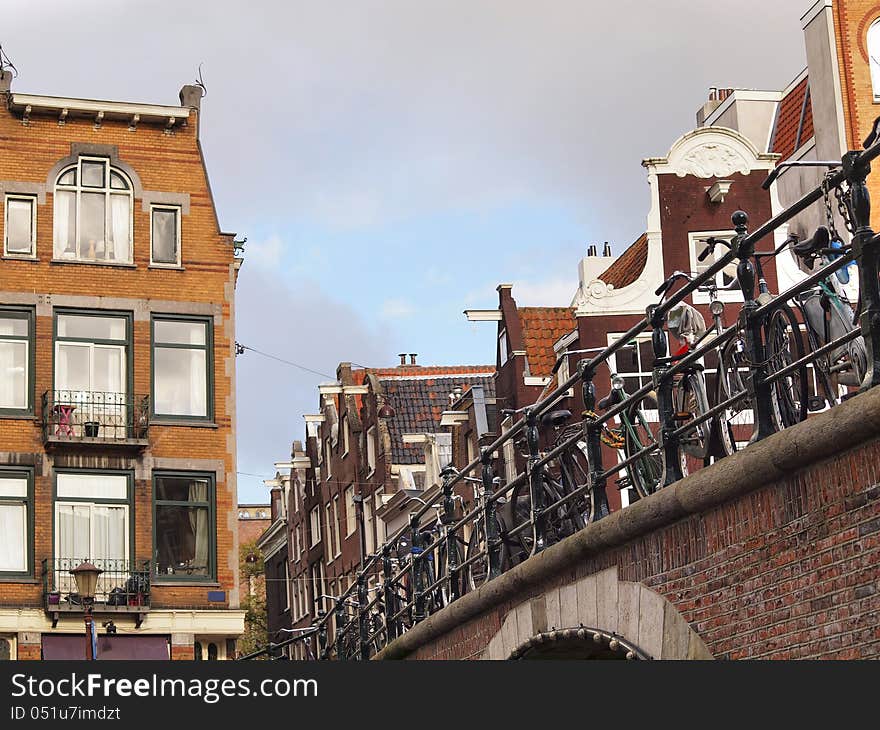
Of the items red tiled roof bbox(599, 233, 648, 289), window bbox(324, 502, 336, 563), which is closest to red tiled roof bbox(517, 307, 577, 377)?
red tiled roof bbox(599, 233, 648, 289)

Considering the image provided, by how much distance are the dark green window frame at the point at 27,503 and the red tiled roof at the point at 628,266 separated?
11.5 metres

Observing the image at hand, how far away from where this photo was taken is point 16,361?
3042 centimetres

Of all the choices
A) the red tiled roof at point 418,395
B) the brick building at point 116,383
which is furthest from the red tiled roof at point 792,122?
the brick building at point 116,383

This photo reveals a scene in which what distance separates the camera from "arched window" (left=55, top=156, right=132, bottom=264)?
103 ft

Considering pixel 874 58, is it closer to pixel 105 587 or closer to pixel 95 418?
pixel 95 418

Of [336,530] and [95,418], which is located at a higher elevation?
[336,530]

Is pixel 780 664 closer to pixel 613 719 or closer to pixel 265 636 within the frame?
pixel 613 719

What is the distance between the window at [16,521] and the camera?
29.5m

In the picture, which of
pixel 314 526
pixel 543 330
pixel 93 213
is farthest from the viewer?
pixel 314 526

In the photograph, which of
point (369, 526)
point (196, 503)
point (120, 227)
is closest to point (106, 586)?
point (196, 503)

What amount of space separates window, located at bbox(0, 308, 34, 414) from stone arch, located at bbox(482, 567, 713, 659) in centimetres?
1848

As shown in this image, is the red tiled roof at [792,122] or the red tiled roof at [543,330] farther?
the red tiled roof at [792,122]

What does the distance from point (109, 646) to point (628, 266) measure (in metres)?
12.4

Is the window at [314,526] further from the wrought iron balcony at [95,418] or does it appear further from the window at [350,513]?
the wrought iron balcony at [95,418]
